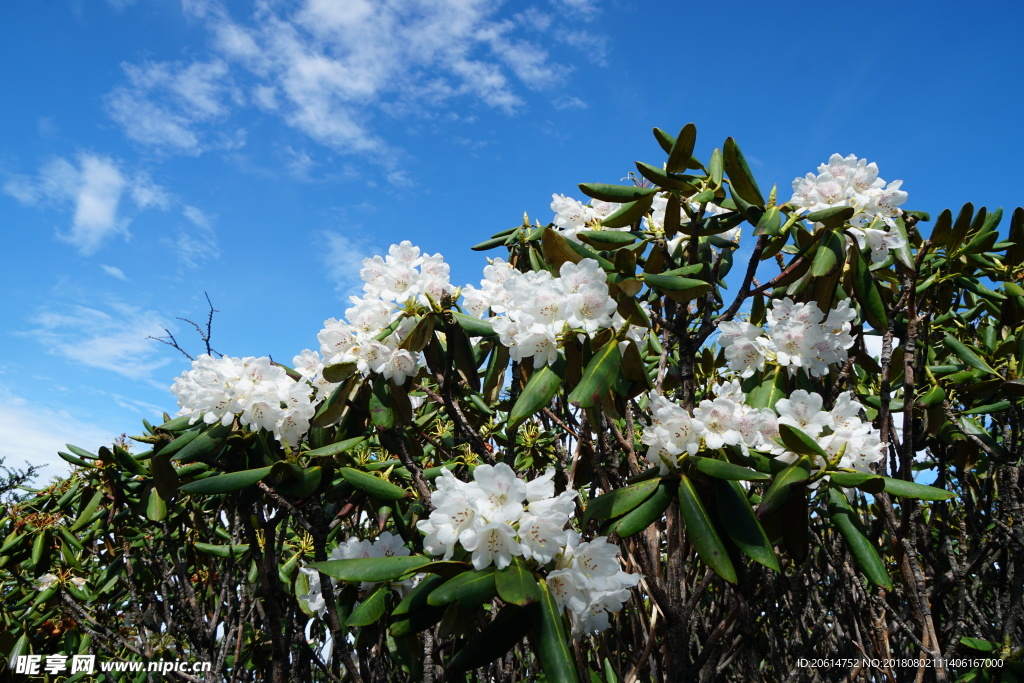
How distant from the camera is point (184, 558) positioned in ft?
11.1

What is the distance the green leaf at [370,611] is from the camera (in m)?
1.46

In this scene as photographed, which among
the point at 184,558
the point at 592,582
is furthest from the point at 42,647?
→ the point at 592,582

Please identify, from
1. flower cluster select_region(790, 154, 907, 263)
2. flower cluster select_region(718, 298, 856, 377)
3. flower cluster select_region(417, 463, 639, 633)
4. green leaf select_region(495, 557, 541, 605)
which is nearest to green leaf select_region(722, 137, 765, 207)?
flower cluster select_region(790, 154, 907, 263)

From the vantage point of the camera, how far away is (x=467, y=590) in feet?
3.92

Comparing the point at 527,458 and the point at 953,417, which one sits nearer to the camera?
the point at 953,417

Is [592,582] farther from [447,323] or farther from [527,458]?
[527,458]

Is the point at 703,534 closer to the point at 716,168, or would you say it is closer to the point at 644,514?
the point at 644,514

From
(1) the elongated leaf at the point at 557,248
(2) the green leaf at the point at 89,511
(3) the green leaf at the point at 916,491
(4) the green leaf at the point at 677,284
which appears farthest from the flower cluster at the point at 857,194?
(2) the green leaf at the point at 89,511

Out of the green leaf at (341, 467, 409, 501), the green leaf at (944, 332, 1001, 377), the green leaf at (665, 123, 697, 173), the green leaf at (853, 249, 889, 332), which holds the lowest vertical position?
the green leaf at (341, 467, 409, 501)

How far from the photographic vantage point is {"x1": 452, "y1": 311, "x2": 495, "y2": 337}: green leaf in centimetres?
166

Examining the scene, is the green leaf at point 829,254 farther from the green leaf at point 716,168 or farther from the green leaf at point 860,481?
the green leaf at point 860,481

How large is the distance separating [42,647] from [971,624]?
485 centimetres

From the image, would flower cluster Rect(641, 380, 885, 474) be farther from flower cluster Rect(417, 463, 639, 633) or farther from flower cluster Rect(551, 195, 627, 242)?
flower cluster Rect(551, 195, 627, 242)

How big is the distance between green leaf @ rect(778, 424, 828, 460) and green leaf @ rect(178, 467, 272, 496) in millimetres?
1187
